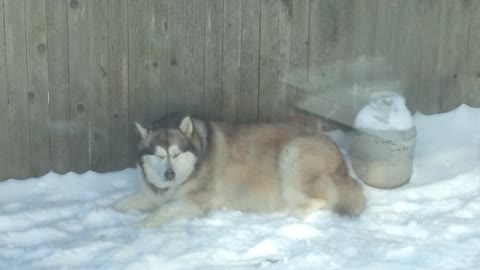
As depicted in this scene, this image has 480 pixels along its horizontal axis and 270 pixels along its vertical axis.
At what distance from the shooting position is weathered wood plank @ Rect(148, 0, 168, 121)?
645 cm

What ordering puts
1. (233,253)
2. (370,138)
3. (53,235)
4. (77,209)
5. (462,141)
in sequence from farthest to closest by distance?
(462,141) < (370,138) < (77,209) < (53,235) < (233,253)

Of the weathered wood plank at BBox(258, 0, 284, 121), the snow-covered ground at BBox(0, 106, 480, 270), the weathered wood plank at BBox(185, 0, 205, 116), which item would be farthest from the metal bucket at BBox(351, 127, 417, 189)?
the weathered wood plank at BBox(185, 0, 205, 116)

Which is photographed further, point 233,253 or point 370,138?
point 370,138

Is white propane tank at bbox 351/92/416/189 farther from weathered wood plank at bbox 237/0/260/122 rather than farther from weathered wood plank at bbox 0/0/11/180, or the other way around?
weathered wood plank at bbox 0/0/11/180

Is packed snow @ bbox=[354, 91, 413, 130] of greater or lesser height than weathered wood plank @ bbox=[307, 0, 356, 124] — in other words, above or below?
below

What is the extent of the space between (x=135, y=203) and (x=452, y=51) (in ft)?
10.5

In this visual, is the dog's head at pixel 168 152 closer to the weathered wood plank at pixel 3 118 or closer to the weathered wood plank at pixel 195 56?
the weathered wood plank at pixel 195 56

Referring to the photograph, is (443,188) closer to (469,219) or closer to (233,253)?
(469,219)

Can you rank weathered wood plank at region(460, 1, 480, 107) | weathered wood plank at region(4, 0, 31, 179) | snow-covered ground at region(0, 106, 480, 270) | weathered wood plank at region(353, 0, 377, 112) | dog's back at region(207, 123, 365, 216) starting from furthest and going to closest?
weathered wood plank at region(460, 1, 480, 107), weathered wood plank at region(353, 0, 377, 112), weathered wood plank at region(4, 0, 31, 179), dog's back at region(207, 123, 365, 216), snow-covered ground at region(0, 106, 480, 270)

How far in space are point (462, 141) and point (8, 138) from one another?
12.7 ft

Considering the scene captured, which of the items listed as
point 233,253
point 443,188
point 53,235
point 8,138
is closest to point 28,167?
point 8,138

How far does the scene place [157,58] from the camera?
653cm

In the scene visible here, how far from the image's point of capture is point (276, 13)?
6.68 metres

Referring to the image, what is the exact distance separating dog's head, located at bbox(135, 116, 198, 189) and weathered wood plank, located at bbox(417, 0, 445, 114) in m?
2.31
